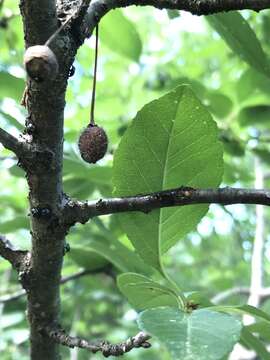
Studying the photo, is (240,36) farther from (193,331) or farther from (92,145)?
(193,331)

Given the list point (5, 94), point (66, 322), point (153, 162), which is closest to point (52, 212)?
point (153, 162)

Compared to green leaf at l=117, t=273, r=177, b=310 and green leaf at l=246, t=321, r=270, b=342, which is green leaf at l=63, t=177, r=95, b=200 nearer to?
green leaf at l=117, t=273, r=177, b=310

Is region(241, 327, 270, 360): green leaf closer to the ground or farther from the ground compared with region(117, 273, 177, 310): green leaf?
closer to the ground

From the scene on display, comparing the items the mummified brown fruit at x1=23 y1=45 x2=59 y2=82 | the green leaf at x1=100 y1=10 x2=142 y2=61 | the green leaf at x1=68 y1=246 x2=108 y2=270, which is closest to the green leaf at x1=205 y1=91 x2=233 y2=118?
the green leaf at x1=100 y1=10 x2=142 y2=61

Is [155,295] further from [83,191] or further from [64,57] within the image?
[83,191]

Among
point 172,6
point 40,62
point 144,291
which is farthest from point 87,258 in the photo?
point 40,62

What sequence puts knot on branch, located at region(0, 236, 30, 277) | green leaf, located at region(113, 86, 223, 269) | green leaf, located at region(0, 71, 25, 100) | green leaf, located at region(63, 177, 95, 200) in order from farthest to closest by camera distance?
green leaf, located at region(63, 177, 95, 200) < green leaf, located at region(0, 71, 25, 100) < knot on branch, located at region(0, 236, 30, 277) < green leaf, located at region(113, 86, 223, 269)
